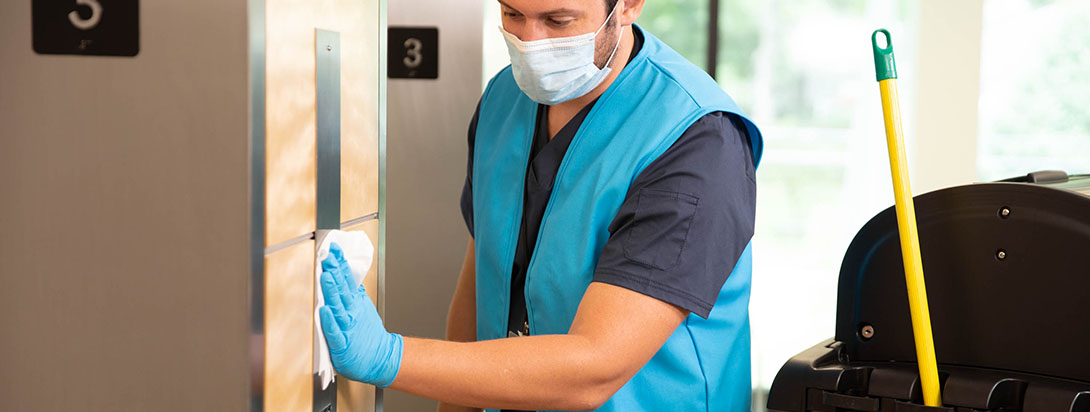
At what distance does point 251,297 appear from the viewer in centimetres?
65

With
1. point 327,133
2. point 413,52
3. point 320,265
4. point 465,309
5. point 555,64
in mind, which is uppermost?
point 413,52

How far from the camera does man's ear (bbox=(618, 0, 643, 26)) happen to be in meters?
1.20

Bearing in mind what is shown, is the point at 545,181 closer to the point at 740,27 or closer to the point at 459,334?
the point at 459,334

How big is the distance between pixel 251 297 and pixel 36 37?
0.23 meters

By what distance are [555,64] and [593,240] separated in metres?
0.23

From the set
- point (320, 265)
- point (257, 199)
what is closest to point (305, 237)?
point (320, 265)

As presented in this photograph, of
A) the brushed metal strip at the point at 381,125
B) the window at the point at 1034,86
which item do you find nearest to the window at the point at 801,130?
the window at the point at 1034,86

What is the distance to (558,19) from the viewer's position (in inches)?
44.1

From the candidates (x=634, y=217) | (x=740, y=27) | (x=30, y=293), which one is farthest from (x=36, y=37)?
(x=740, y=27)

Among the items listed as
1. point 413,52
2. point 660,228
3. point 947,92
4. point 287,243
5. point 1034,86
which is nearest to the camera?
point 287,243

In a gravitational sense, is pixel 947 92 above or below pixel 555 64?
above

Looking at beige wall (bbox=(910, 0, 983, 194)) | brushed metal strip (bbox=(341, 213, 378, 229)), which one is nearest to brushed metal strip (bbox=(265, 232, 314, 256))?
brushed metal strip (bbox=(341, 213, 378, 229))

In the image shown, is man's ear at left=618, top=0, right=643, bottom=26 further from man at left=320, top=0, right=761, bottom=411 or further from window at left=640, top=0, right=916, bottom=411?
window at left=640, top=0, right=916, bottom=411

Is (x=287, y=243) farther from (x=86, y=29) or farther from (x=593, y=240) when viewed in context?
(x=593, y=240)
